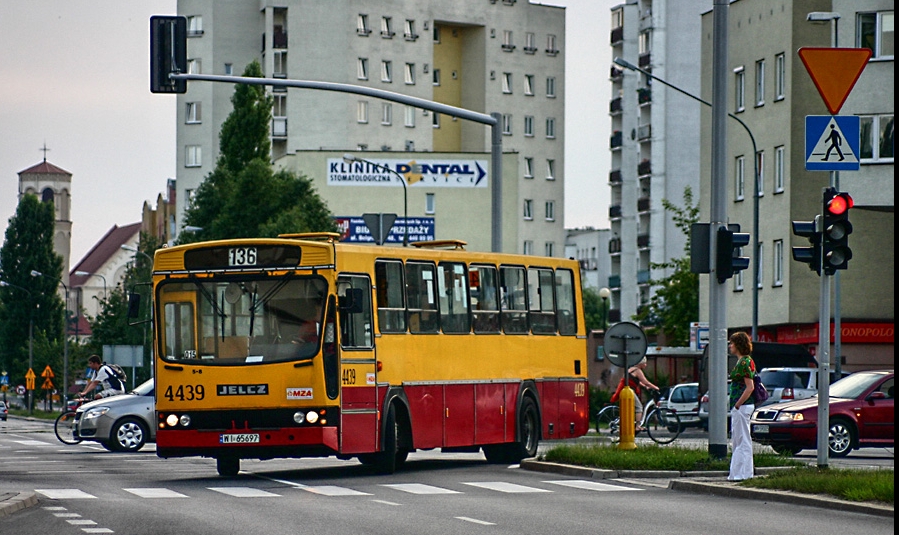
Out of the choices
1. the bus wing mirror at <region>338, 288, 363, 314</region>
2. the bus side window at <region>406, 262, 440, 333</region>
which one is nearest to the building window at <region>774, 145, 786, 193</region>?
the bus side window at <region>406, 262, 440, 333</region>

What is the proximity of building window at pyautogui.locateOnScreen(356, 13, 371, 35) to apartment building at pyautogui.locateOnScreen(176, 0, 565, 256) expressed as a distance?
84 millimetres

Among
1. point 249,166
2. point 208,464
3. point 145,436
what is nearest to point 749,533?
point 208,464

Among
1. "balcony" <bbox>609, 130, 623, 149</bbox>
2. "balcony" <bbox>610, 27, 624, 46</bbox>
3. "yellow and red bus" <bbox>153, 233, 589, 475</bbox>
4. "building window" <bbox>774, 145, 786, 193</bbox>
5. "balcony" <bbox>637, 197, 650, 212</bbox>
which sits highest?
"balcony" <bbox>610, 27, 624, 46</bbox>

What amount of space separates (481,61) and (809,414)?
88836 mm

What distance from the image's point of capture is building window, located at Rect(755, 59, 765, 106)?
60.5 meters

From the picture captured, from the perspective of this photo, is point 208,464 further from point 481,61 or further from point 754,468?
point 481,61

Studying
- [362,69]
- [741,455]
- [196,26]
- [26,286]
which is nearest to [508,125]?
[362,69]

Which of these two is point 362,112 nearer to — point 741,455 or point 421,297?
point 421,297

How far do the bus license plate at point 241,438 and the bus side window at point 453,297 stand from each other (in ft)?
13.1

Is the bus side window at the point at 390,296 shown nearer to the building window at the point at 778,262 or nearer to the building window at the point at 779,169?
the building window at the point at 779,169

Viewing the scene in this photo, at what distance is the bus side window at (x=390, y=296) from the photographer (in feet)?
78.8

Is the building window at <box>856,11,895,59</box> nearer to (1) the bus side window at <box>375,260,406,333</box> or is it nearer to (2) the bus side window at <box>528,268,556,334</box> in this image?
(2) the bus side window at <box>528,268,556,334</box>

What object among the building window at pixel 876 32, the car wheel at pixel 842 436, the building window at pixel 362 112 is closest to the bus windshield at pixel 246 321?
the car wheel at pixel 842 436

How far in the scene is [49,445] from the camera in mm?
36625
